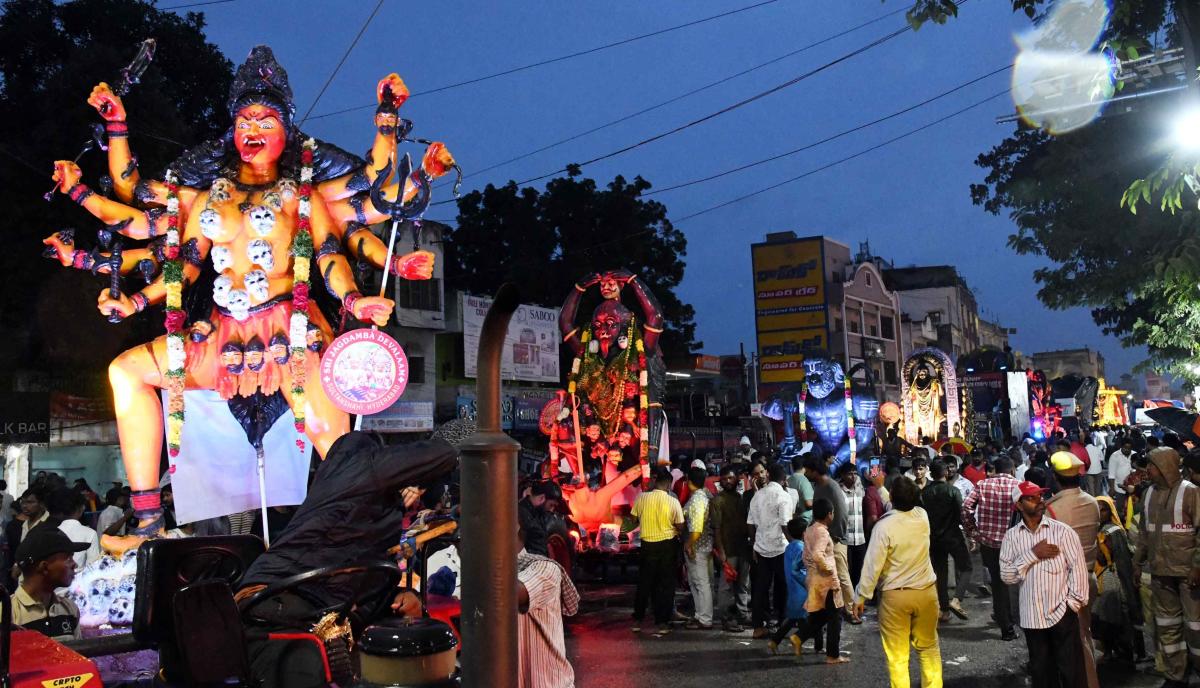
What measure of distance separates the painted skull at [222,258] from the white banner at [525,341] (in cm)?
2011

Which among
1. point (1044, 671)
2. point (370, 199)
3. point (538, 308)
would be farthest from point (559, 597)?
point (538, 308)

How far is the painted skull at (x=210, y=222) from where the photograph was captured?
28.0ft

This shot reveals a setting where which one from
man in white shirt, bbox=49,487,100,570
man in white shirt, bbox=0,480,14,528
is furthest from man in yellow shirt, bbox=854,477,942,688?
man in white shirt, bbox=0,480,14,528

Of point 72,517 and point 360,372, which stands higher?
point 360,372

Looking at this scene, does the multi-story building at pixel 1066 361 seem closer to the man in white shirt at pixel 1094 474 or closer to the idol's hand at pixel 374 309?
the man in white shirt at pixel 1094 474

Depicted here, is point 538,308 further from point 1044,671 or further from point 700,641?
point 1044,671

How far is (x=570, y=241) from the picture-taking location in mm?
35250

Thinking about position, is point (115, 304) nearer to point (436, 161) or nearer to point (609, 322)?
point (436, 161)

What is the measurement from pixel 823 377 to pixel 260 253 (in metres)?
16.4

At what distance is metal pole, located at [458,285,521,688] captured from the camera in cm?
291

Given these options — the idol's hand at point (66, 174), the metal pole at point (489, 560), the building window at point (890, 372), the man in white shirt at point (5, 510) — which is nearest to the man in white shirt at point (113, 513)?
the man in white shirt at point (5, 510)

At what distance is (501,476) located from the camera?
3.00 metres

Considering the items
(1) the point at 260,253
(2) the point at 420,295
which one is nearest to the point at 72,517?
(1) the point at 260,253

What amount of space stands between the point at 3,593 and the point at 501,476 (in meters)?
1.99
